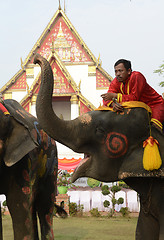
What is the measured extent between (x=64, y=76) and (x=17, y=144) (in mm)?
13687

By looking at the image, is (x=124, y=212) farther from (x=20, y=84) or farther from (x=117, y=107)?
(x=20, y=84)

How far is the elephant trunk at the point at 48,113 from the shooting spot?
2326 mm

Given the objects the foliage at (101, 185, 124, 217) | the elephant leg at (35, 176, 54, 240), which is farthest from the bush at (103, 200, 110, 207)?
the elephant leg at (35, 176, 54, 240)

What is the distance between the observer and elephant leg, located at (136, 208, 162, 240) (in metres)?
2.64

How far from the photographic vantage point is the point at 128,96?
2561 mm

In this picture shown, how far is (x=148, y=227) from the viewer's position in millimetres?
2662

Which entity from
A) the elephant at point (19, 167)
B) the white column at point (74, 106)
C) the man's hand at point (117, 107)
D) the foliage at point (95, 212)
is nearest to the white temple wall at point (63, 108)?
the white column at point (74, 106)

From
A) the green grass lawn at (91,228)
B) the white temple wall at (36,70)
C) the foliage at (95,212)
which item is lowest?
the green grass lawn at (91,228)

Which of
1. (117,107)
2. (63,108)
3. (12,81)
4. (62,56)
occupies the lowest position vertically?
(117,107)

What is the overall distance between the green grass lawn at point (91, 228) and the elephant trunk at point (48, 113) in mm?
4091

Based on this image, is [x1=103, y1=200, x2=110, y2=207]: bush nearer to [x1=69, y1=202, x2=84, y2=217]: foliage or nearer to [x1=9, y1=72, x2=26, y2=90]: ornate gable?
[x1=69, y1=202, x2=84, y2=217]: foliage

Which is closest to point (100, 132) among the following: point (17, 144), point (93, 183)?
point (17, 144)

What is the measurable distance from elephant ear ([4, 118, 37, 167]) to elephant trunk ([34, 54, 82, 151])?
1095 millimetres

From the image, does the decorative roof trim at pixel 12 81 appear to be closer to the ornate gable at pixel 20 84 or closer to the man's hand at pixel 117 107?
the ornate gable at pixel 20 84
